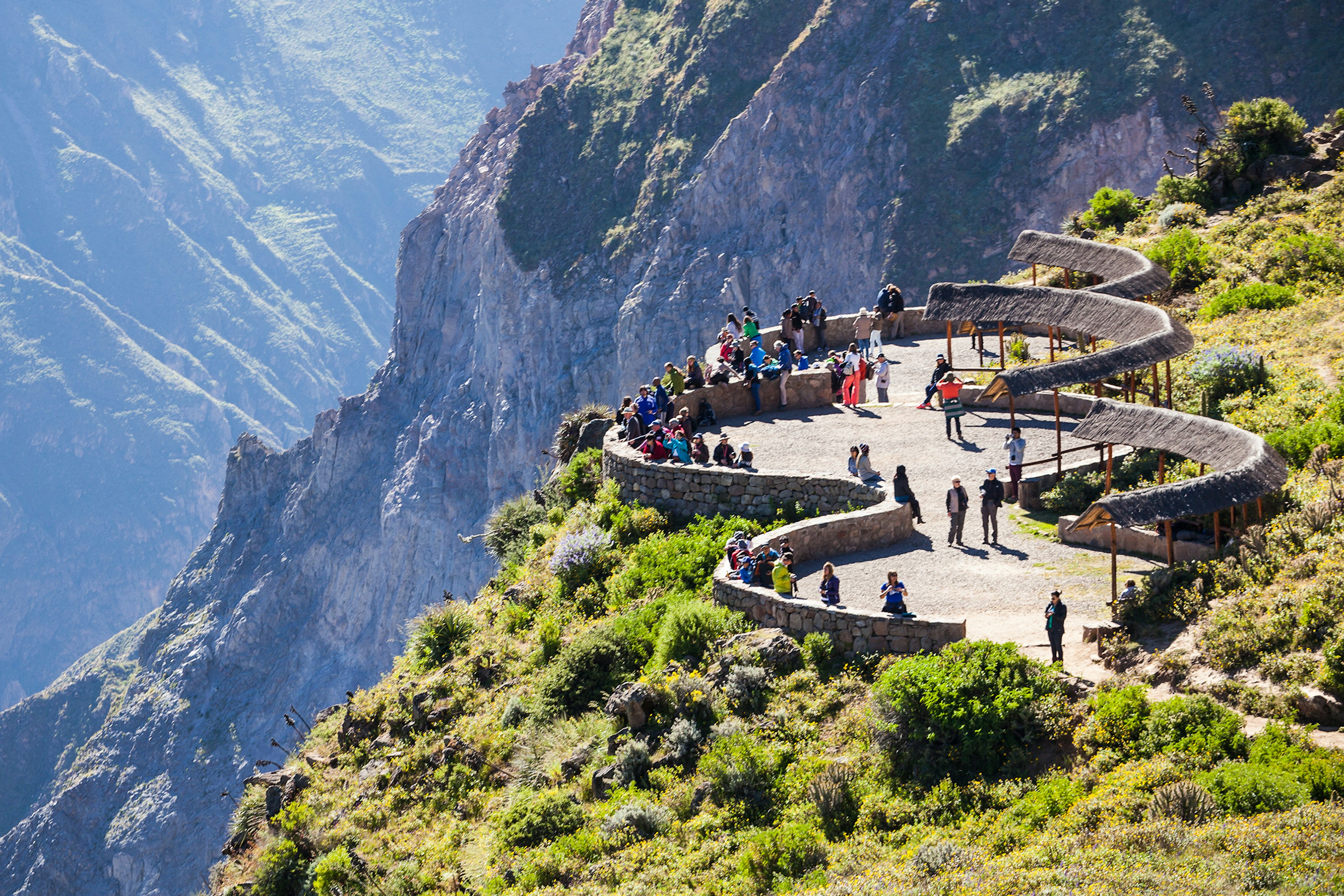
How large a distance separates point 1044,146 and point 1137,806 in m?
77.6

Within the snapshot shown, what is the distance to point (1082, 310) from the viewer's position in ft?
83.4

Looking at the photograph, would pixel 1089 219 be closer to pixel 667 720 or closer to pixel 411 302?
pixel 667 720

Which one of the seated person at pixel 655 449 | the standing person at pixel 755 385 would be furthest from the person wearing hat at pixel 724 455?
the standing person at pixel 755 385

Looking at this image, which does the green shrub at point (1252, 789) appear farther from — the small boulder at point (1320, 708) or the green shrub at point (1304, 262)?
the green shrub at point (1304, 262)

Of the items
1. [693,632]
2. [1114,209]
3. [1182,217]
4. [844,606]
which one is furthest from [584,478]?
[1114,209]

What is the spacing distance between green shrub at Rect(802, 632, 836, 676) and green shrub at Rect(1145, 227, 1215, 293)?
56.6 feet

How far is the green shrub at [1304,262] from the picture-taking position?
29250 mm

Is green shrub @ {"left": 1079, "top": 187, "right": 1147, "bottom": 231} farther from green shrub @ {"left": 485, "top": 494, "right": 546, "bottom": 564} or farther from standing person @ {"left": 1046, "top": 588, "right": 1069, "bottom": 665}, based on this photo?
standing person @ {"left": 1046, "top": 588, "right": 1069, "bottom": 665}

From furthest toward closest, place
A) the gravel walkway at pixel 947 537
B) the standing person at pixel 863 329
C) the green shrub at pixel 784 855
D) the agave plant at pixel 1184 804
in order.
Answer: the standing person at pixel 863 329 → the gravel walkway at pixel 947 537 → the green shrub at pixel 784 855 → the agave plant at pixel 1184 804

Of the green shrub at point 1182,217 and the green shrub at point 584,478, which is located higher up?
the green shrub at point 584,478

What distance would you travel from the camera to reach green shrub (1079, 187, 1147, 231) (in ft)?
128

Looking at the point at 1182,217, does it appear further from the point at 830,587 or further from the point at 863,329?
the point at 830,587

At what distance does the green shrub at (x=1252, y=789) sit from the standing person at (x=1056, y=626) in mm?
3174

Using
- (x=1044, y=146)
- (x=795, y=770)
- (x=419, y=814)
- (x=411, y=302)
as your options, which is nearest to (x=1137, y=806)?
(x=795, y=770)
